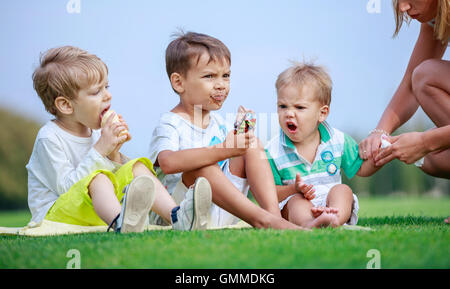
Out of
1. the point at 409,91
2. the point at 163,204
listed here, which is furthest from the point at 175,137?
the point at 409,91

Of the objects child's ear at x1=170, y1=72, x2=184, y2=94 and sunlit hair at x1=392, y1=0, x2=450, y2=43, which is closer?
sunlit hair at x1=392, y1=0, x2=450, y2=43

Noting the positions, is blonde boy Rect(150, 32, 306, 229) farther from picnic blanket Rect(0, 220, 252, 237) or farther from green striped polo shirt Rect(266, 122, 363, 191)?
picnic blanket Rect(0, 220, 252, 237)

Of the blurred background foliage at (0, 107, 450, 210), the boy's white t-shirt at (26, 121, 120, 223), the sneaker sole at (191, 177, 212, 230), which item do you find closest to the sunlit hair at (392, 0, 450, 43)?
the sneaker sole at (191, 177, 212, 230)

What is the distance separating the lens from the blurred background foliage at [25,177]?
1491 cm

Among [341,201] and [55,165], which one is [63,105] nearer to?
[55,165]

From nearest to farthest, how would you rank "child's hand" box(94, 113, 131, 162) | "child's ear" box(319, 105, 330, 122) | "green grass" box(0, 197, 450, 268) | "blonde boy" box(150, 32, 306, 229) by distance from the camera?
"green grass" box(0, 197, 450, 268), "blonde boy" box(150, 32, 306, 229), "child's hand" box(94, 113, 131, 162), "child's ear" box(319, 105, 330, 122)

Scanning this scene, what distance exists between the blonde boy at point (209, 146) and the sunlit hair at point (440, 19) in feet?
3.53

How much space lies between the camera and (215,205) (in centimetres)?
277

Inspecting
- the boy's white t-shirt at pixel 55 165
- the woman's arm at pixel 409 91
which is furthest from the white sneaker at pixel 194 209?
the woman's arm at pixel 409 91

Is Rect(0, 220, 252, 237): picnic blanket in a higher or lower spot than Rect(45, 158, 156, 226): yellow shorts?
lower

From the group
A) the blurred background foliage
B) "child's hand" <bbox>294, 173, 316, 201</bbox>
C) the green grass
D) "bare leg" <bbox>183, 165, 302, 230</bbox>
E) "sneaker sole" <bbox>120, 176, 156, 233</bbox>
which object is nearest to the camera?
the green grass

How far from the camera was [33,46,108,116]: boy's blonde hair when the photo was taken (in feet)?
9.65

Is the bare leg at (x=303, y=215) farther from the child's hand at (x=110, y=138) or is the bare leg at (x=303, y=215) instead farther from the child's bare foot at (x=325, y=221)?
the child's hand at (x=110, y=138)

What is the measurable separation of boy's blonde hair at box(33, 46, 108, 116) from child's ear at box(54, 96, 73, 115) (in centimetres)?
3
